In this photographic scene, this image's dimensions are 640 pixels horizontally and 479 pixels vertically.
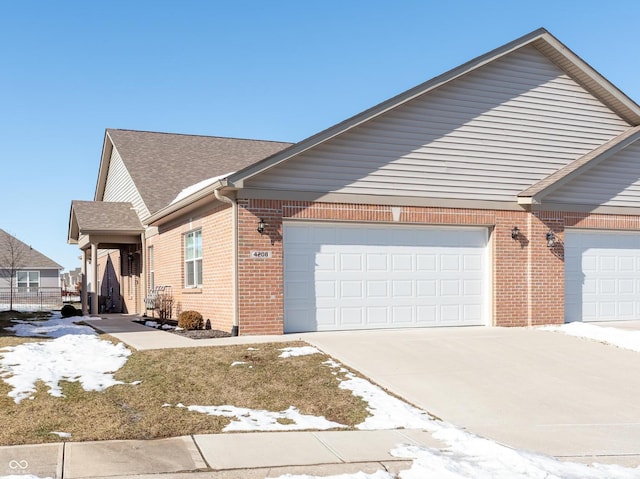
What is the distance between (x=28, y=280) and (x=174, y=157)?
23.4 metres

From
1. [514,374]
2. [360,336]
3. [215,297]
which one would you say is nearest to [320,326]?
[360,336]

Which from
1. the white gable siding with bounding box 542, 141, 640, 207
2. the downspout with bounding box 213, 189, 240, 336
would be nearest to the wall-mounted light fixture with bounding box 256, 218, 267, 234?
the downspout with bounding box 213, 189, 240, 336

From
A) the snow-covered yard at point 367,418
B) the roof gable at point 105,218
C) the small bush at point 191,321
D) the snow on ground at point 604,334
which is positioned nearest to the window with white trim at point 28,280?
the roof gable at point 105,218

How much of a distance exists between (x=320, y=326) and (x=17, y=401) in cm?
746

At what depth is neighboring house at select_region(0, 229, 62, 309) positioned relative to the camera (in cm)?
4303

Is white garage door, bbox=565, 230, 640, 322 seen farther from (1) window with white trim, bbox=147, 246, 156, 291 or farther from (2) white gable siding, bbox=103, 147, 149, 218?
(2) white gable siding, bbox=103, 147, 149, 218

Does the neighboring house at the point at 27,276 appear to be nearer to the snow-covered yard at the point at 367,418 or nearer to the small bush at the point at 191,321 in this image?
the small bush at the point at 191,321

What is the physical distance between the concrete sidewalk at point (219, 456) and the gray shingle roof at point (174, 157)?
1598 cm

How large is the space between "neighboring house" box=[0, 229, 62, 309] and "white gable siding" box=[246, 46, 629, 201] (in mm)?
31228

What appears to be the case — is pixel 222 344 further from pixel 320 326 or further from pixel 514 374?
pixel 514 374

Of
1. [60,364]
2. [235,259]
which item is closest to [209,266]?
[235,259]

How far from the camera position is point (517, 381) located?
11.2 metres

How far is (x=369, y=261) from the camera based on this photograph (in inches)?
628

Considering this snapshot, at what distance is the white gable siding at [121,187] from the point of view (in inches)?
978
